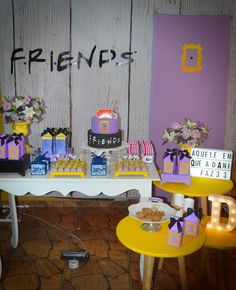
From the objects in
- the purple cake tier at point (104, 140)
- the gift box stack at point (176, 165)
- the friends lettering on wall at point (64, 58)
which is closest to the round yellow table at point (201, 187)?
the gift box stack at point (176, 165)

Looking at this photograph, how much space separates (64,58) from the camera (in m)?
3.91

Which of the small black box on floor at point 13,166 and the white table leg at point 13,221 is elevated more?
the small black box on floor at point 13,166

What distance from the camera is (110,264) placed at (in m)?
3.06

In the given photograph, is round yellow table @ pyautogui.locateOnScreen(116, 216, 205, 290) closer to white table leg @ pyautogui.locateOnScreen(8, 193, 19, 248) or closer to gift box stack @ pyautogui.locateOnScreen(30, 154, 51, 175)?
gift box stack @ pyautogui.locateOnScreen(30, 154, 51, 175)

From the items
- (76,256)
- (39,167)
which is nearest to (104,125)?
(39,167)

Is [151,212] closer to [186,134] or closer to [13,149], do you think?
[186,134]

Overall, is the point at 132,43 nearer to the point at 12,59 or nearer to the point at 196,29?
the point at 196,29

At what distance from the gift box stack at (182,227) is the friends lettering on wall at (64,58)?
2.21 m

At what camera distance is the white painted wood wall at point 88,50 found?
3.81m

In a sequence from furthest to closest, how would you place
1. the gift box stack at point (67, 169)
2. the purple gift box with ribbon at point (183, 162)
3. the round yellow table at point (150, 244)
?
1. the purple gift box with ribbon at point (183, 162)
2. the gift box stack at point (67, 169)
3. the round yellow table at point (150, 244)

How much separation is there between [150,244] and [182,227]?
0.23m

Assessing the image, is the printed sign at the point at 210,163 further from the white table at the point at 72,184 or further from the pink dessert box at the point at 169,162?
the white table at the point at 72,184

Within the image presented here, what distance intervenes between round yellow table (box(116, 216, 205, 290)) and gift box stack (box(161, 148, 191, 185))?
0.59 metres

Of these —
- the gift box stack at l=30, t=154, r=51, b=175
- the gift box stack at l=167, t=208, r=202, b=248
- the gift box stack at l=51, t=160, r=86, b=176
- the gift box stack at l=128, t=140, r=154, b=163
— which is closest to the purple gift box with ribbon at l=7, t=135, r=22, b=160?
the gift box stack at l=30, t=154, r=51, b=175
